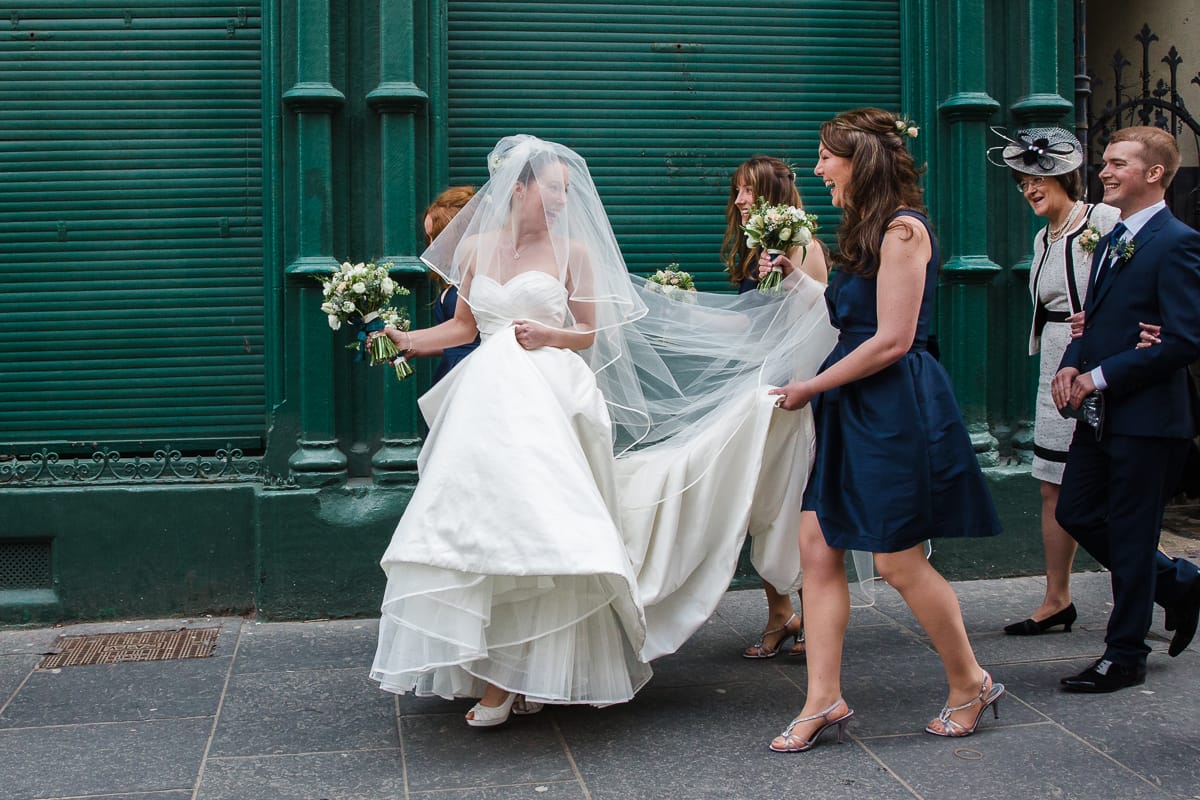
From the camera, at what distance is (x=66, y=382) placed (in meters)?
6.29

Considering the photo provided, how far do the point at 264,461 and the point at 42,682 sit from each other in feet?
4.94

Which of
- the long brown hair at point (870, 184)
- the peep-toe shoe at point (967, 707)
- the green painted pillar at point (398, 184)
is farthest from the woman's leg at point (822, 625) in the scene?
the green painted pillar at point (398, 184)

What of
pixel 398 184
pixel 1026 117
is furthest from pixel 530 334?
pixel 1026 117

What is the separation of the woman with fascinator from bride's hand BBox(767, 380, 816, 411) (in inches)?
64.4

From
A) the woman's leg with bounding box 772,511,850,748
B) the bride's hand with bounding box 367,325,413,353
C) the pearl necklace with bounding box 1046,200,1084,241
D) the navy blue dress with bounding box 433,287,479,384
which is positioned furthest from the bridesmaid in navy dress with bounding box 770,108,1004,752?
the navy blue dress with bounding box 433,287,479,384

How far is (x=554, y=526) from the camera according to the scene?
4.21m

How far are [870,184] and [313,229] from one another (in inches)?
120

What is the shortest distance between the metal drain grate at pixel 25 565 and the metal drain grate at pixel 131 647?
1.30 ft

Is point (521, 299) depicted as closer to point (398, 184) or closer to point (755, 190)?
point (755, 190)

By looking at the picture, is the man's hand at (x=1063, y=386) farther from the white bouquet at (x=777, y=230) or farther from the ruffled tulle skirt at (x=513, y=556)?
the ruffled tulle skirt at (x=513, y=556)

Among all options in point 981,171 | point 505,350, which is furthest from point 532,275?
point 981,171

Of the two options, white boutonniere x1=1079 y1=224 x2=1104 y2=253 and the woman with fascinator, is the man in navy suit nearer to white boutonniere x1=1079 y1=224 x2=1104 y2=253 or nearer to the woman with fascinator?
white boutonniere x1=1079 y1=224 x2=1104 y2=253

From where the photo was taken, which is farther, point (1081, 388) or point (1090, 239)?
point (1090, 239)

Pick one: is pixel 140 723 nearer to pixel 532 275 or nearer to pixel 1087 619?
pixel 532 275
